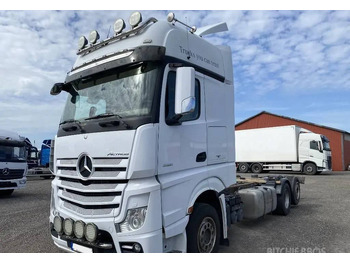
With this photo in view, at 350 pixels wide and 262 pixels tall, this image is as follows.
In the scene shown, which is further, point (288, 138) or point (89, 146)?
point (288, 138)

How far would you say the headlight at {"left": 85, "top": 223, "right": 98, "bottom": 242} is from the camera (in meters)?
3.27

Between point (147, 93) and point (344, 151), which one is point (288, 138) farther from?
point (147, 93)

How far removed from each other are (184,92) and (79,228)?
1.99 m

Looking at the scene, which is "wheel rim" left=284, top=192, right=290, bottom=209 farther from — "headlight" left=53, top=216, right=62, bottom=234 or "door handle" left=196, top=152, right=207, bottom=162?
"headlight" left=53, top=216, right=62, bottom=234

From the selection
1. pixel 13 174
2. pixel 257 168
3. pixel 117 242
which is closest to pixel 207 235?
pixel 117 242

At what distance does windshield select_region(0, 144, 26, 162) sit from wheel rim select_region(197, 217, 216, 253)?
10.3 meters

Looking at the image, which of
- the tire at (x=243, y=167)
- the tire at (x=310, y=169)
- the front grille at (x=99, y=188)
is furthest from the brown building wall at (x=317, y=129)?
the front grille at (x=99, y=188)

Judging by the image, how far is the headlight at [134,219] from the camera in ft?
10.5

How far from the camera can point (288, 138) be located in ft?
74.6

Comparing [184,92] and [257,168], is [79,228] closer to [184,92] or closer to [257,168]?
[184,92]

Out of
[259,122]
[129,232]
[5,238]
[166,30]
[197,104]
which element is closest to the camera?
[129,232]

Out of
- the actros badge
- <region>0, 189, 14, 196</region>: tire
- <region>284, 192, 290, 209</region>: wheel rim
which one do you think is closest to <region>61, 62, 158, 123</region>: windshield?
the actros badge

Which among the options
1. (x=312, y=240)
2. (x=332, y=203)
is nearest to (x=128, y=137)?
(x=312, y=240)

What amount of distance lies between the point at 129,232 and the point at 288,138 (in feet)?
71.1
